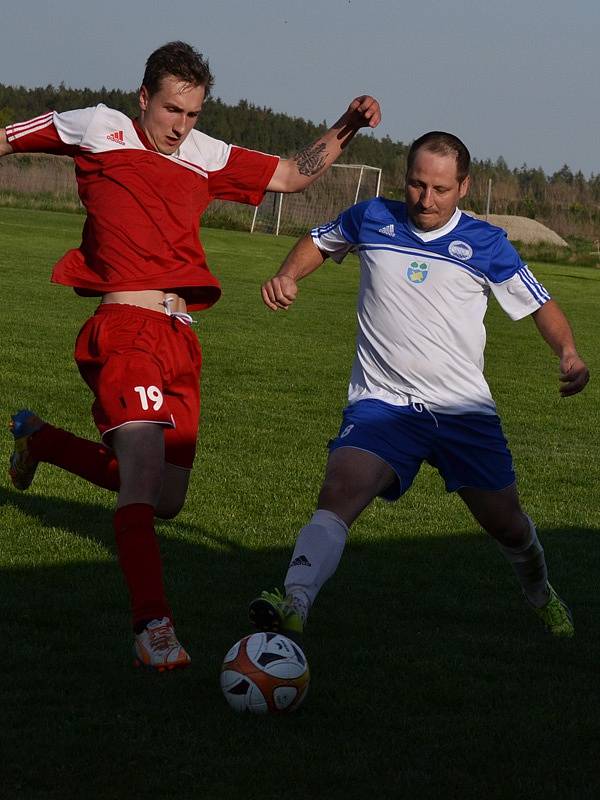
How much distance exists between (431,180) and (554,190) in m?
51.5

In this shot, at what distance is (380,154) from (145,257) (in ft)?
256

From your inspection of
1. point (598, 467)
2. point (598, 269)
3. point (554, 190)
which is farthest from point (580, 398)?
point (554, 190)

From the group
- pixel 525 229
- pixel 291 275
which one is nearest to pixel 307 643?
pixel 291 275

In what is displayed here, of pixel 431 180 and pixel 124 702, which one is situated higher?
pixel 431 180

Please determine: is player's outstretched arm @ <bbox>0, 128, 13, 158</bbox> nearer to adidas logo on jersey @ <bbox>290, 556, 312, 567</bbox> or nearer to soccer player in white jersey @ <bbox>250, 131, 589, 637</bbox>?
soccer player in white jersey @ <bbox>250, 131, 589, 637</bbox>

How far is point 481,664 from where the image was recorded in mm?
4785

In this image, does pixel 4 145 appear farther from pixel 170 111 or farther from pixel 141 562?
pixel 141 562

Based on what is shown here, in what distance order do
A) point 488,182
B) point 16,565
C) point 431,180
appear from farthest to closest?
point 488,182 < point 16,565 < point 431,180

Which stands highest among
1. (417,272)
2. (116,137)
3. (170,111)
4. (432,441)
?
(170,111)

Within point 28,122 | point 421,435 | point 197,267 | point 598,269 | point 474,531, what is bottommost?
point 598,269

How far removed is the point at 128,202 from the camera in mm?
5199

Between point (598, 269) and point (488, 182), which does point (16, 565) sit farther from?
point (488, 182)

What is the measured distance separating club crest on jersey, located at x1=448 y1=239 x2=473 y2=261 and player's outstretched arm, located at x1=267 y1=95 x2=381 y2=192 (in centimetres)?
86

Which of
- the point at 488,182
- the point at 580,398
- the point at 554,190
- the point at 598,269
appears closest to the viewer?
the point at 580,398
